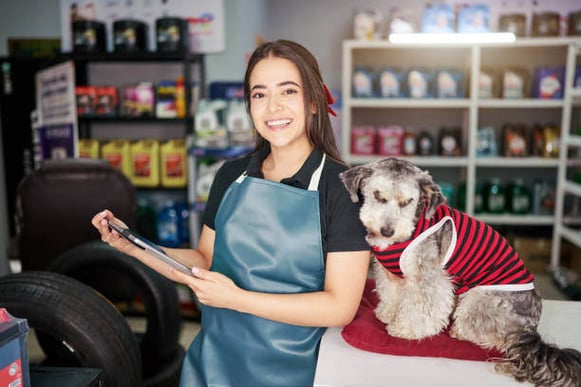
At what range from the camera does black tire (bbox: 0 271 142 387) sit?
1853 millimetres

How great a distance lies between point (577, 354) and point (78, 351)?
1.53 meters

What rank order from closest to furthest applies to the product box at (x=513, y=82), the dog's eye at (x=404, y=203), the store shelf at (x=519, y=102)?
1. the dog's eye at (x=404, y=203)
2. the store shelf at (x=519, y=102)
3. the product box at (x=513, y=82)

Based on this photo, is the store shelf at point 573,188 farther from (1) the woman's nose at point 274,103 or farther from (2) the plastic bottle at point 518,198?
(1) the woman's nose at point 274,103

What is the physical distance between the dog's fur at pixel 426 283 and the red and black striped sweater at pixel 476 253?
0.02 m

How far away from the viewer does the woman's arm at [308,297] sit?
4.45 feet

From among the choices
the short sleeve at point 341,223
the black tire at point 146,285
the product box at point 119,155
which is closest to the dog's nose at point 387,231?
the short sleeve at point 341,223

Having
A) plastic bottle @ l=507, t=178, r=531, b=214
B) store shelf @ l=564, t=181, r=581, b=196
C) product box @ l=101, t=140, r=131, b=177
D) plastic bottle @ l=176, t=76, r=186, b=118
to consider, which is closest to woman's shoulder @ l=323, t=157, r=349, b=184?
plastic bottle @ l=176, t=76, r=186, b=118

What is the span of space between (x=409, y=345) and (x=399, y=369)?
107mm

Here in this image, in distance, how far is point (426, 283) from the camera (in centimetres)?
138

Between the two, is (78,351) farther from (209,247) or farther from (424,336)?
(424,336)

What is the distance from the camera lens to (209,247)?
68.6 inches

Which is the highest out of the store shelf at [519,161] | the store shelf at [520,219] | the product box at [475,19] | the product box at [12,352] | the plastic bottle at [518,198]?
the product box at [475,19]

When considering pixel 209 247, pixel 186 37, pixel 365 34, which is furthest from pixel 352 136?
pixel 209 247

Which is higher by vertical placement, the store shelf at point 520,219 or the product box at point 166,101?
the product box at point 166,101
